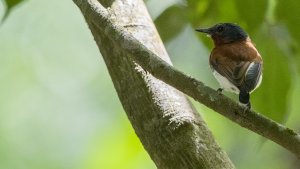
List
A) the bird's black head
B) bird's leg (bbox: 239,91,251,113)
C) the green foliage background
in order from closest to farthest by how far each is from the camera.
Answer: bird's leg (bbox: 239,91,251,113), the bird's black head, the green foliage background

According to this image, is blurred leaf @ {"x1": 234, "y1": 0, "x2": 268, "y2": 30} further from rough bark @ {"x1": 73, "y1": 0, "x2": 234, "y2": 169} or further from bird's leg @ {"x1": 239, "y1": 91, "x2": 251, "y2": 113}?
rough bark @ {"x1": 73, "y1": 0, "x2": 234, "y2": 169}

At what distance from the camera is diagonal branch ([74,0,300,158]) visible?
1732mm

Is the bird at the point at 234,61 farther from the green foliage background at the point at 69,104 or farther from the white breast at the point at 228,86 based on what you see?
the green foliage background at the point at 69,104

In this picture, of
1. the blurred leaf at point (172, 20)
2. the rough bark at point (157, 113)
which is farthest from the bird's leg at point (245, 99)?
the blurred leaf at point (172, 20)

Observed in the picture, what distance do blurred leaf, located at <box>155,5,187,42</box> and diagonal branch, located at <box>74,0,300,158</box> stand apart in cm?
43

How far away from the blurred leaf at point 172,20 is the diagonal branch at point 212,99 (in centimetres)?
43

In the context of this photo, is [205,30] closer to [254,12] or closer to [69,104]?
[254,12]

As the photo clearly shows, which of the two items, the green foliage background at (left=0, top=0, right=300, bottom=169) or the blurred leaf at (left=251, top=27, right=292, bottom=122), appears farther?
the green foliage background at (left=0, top=0, right=300, bottom=169)

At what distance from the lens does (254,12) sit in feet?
6.90

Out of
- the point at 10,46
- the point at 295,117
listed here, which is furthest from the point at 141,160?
the point at 10,46

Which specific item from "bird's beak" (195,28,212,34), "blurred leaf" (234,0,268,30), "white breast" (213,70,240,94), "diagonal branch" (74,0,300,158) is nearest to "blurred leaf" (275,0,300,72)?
"blurred leaf" (234,0,268,30)

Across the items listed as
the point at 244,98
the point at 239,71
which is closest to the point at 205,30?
the point at 239,71

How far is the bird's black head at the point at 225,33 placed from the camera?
8.64 feet

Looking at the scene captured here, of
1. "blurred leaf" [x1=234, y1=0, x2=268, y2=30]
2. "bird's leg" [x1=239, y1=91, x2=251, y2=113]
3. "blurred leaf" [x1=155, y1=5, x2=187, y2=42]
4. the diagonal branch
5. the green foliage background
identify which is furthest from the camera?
the green foliage background
